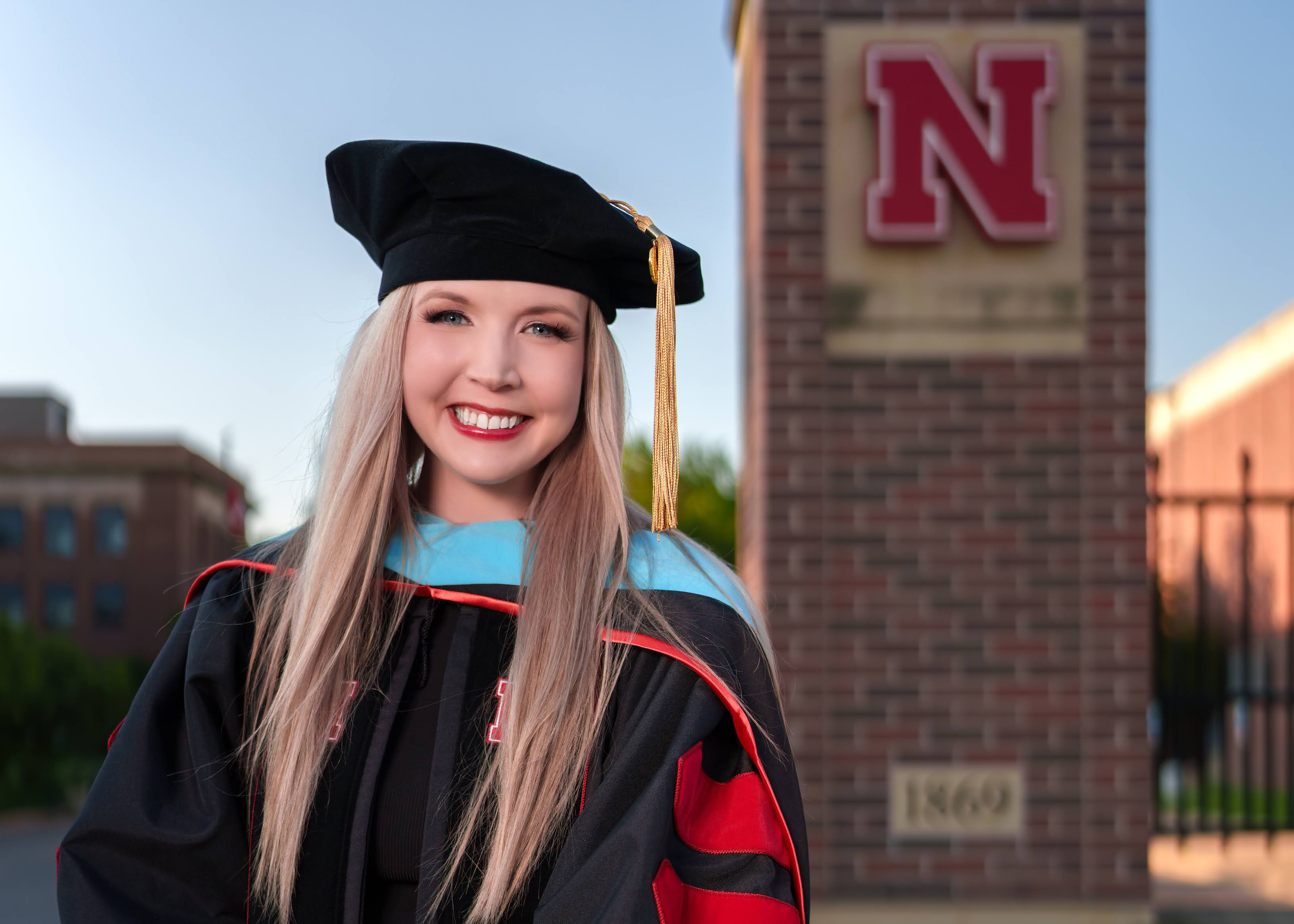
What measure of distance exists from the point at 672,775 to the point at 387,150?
986 mm

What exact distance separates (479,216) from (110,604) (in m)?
49.3

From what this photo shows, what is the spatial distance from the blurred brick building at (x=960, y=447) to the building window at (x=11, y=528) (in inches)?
1863

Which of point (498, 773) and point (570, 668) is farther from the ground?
point (570, 668)

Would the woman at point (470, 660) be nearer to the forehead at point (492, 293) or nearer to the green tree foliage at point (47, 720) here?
the forehead at point (492, 293)

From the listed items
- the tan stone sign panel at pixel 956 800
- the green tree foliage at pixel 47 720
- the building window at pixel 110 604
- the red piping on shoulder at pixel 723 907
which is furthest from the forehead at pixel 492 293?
the building window at pixel 110 604

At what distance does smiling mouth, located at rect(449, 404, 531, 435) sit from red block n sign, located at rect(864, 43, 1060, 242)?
3348mm

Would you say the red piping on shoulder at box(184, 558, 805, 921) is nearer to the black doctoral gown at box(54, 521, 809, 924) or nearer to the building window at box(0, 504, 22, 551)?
the black doctoral gown at box(54, 521, 809, 924)

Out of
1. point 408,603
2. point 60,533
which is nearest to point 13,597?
point 60,533

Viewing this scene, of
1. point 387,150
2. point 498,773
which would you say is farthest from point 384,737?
point 387,150

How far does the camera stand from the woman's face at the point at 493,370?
6.20ft

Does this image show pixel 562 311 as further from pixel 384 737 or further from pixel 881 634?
pixel 881 634

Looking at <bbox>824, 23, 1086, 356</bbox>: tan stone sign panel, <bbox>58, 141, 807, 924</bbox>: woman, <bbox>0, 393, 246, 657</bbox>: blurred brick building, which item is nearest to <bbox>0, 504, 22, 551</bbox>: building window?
<bbox>0, 393, 246, 657</bbox>: blurred brick building

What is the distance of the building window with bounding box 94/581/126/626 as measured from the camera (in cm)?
4628

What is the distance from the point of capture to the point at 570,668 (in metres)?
1.76
